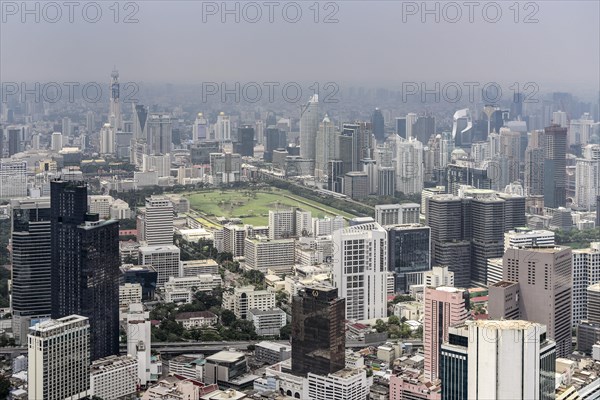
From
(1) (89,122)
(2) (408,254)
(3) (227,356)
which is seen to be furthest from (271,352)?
(1) (89,122)

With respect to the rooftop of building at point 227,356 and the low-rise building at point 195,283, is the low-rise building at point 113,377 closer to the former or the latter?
the rooftop of building at point 227,356

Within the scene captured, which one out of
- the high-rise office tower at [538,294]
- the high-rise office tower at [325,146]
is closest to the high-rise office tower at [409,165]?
the high-rise office tower at [325,146]

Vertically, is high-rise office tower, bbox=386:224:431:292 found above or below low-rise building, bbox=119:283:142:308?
above

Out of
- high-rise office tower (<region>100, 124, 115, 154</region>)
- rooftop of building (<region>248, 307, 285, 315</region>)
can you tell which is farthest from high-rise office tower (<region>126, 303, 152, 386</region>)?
high-rise office tower (<region>100, 124, 115, 154</region>)

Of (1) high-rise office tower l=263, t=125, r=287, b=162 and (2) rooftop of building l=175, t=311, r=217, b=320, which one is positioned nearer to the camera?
(2) rooftop of building l=175, t=311, r=217, b=320

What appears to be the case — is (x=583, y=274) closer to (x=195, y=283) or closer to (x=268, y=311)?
(x=268, y=311)

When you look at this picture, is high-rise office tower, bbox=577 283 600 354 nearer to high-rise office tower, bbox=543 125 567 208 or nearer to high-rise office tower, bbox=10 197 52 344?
high-rise office tower, bbox=10 197 52 344
